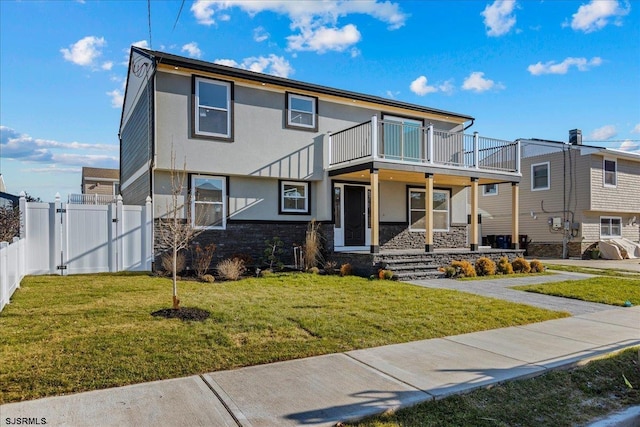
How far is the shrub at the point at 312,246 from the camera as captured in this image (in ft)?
43.6

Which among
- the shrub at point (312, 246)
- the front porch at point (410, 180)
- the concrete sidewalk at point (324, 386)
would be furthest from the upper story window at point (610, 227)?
the concrete sidewalk at point (324, 386)

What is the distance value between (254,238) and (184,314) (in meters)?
7.30

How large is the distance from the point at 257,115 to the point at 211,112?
151cm

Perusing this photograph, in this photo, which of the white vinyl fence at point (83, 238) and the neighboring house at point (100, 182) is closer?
the white vinyl fence at point (83, 238)

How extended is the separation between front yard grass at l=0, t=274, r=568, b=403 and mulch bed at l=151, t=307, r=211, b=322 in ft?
0.43

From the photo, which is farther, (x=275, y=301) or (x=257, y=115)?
(x=257, y=115)

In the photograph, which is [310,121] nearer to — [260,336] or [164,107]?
[164,107]

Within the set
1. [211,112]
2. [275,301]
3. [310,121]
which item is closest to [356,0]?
[310,121]

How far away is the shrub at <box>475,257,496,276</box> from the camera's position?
45.3 ft

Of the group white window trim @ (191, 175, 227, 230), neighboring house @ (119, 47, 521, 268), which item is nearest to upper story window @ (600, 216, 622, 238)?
neighboring house @ (119, 47, 521, 268)

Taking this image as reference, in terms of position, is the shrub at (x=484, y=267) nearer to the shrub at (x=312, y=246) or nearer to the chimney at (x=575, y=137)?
the shrub at (x=312, y=246)

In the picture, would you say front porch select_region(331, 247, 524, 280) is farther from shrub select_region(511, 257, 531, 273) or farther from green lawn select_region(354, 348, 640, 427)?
green lawn select_region(354, 348, 640, 427)

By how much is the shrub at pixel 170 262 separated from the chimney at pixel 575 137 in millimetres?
23578

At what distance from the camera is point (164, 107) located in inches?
483
